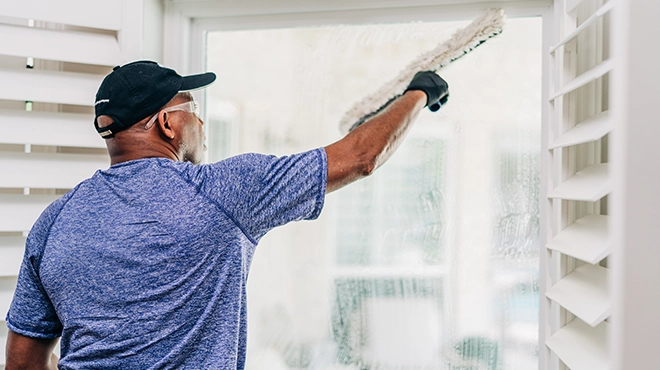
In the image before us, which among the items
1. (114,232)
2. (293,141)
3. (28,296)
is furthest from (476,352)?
(28,296)

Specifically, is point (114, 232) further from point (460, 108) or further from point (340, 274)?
point (460, 108)

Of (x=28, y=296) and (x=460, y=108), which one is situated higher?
(x=460, y=108)

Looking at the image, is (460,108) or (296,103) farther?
(296,103)

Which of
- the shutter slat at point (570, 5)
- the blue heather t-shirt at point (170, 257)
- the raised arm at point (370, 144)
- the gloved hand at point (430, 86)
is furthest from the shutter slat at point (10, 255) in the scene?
the shutter slat at point (570, 5)

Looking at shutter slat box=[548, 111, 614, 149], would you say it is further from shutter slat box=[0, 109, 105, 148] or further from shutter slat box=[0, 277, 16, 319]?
shutter slat box=[0, 277, 16, 319]

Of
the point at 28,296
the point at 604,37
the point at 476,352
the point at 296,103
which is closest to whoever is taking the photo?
the point at 604,37

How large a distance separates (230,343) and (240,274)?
0.12m

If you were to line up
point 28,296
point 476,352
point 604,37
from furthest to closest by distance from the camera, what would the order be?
point 476,352 → point 28,296 → point 604,37

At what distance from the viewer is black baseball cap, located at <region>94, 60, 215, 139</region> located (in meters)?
1.01

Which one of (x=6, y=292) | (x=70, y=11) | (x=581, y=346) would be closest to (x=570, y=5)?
(x=581, y=346)

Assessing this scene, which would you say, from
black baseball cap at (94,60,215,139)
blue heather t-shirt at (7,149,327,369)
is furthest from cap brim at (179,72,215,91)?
blue heather t-shirt at (7,149,327,369)

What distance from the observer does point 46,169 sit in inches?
46.4

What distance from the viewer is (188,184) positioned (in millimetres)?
948

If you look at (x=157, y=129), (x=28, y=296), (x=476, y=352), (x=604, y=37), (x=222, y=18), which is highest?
(x=222, y=18)
